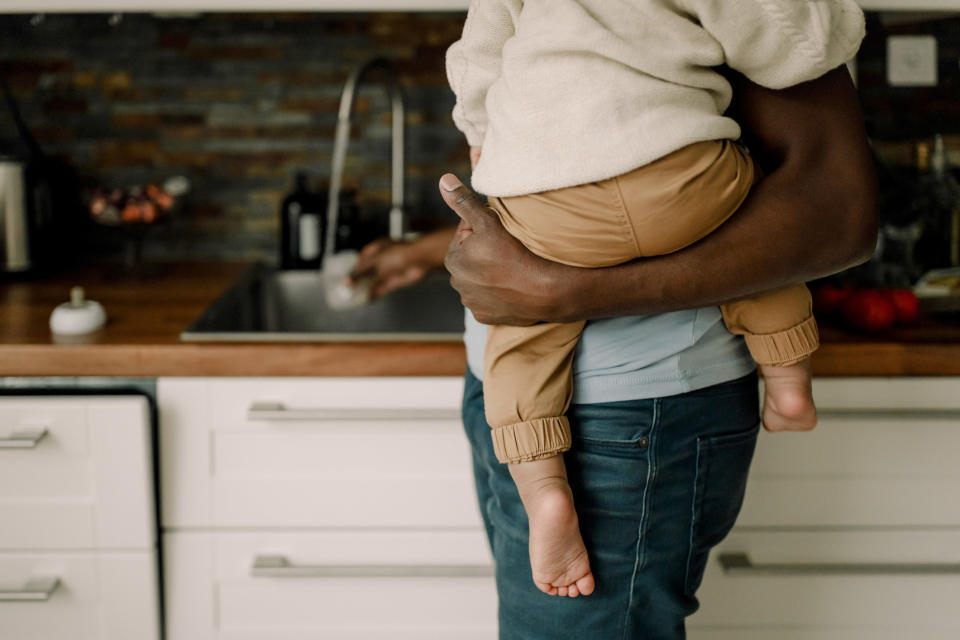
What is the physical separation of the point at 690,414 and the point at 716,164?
23 cm

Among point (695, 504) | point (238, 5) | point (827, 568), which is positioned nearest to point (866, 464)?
Answer: point (827, 568)

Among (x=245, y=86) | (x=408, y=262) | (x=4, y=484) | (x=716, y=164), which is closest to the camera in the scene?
(x=716, y=164)

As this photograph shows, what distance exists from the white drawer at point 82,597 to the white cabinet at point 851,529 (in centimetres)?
82

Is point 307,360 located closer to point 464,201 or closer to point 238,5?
point 464,201

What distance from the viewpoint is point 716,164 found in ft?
2.48

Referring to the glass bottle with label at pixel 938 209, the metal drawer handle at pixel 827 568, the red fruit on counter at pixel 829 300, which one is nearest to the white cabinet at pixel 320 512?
the metal drawer handle at pixel 827 568

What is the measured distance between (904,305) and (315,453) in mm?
907

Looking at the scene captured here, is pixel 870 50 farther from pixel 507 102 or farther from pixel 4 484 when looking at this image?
pixel 4 484

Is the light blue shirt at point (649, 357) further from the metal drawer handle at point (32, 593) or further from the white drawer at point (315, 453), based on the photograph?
the metal drawer handle at point (32, 593)

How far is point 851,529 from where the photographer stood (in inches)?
53.5

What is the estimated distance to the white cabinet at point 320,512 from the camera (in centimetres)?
128

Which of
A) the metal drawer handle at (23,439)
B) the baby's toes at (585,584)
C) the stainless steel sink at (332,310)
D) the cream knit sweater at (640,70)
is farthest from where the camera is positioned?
the stainless steel sink at (332,310)

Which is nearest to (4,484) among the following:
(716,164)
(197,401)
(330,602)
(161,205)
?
(197,401)

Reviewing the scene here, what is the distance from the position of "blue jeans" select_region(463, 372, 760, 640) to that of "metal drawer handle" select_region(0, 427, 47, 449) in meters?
0.69
